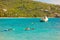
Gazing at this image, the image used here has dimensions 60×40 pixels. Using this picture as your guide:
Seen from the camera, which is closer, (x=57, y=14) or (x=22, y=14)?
(x=22, y=14)

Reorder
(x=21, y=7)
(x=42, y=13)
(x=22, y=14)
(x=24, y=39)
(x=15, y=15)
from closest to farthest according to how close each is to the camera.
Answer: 1. (x=24, y=39)
2. (x=15, y=15)
3. (x=22, y=14)
4. (x=42, y=13)
5. (x=21, y=7)

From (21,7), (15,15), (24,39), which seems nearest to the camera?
(24,39)

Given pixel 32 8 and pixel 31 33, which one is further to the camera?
pixel 32 8

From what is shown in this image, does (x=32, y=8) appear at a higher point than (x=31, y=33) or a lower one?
lower

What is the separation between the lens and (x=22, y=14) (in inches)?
6112

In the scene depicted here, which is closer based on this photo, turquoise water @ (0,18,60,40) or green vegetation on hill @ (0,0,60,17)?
turquoise water @ (0,18,60,40)

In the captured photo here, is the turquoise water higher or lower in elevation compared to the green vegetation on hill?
higher

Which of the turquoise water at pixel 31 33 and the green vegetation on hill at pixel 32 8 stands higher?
the turquoise water at pixel 31 33

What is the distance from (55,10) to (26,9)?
96.8 ft

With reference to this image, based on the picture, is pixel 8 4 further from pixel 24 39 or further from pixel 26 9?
pixel 24 39

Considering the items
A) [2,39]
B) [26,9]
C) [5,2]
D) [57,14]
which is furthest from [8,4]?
[2,39]

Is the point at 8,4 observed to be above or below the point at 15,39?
below

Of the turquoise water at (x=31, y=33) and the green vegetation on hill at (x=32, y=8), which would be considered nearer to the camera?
the turquoise water at (x=31, y=33)

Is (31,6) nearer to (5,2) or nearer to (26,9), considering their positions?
(26,9)
